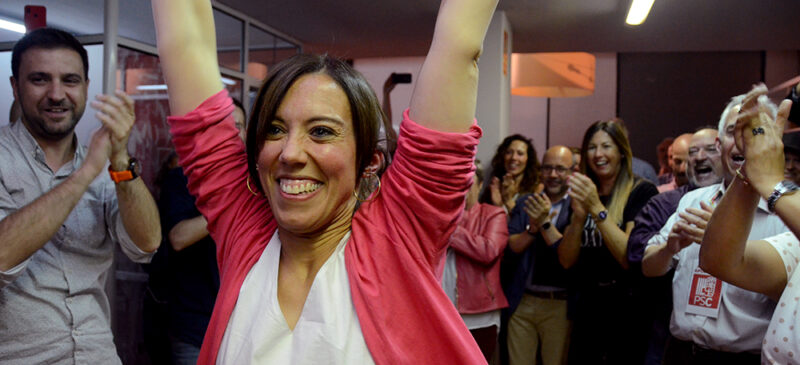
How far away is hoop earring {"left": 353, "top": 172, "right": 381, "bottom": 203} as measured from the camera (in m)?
1.00

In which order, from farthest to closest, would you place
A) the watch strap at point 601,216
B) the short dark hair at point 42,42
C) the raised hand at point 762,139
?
1. the watch strap at point 601,216
2. the short dark hair at point 42,42
3. the raised hand at point 762,139

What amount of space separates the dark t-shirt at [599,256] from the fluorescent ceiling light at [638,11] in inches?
68.7

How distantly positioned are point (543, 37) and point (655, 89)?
2799 millimetres

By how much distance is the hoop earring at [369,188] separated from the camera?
3.26ft

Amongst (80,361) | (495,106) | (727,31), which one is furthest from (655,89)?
(80,361)

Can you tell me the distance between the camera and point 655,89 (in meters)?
7.59

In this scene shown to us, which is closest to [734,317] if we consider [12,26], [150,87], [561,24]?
[150,87]

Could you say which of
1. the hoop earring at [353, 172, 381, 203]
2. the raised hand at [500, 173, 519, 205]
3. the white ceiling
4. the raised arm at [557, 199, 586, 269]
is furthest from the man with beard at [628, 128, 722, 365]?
the white ceiling

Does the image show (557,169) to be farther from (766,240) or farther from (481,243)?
(766,240)

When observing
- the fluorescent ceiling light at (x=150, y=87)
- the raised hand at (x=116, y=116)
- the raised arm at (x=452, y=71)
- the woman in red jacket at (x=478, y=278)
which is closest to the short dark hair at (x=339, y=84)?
the raised arm at (x=452, y=71)

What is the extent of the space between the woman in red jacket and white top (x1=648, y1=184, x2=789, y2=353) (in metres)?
1.04

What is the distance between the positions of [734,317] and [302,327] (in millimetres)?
1578

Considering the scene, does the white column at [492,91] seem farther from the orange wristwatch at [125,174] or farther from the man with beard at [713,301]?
the orange wristwatch at [125,174]

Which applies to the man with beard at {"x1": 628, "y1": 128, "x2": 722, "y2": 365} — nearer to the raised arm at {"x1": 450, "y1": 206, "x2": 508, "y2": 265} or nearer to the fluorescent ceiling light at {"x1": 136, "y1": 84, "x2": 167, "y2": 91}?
the raised arm at {"x1": 450, "y1": 206, "x2": 508, "y2": 265}
